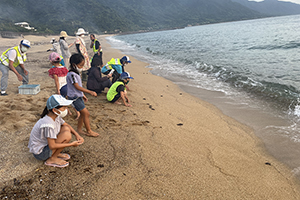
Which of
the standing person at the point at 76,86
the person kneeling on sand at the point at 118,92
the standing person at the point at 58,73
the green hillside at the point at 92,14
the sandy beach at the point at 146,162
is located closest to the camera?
the sandy beach at the point at 146,162

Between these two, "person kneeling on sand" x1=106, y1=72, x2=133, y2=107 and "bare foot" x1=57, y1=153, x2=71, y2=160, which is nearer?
"bare foot" x1=57, y1=153, x2=71, y2=160

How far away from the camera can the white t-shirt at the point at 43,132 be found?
2403mm

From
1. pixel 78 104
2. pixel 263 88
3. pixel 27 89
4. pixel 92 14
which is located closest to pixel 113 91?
pixel 78 104

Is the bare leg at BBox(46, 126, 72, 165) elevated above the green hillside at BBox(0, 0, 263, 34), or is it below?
below

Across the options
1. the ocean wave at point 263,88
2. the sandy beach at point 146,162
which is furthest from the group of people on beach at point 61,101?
the ocean wave at point 263,88

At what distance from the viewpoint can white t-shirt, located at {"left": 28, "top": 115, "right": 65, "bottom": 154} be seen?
7.88ft

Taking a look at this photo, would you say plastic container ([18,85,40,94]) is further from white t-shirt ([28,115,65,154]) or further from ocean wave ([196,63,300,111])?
ocean wave ([196,63,300,111])

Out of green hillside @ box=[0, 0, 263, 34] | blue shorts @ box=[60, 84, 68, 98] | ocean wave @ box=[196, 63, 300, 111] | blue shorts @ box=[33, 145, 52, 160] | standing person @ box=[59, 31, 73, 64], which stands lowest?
blue shorts @ box=[33, 145, 52, 160]

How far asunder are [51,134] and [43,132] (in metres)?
0.13

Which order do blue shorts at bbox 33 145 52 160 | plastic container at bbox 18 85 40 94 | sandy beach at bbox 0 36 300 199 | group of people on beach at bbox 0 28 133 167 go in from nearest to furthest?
sandy beach at bbox 0 36 300 199 < group of people on beach at bbox 0 28 133 167 < blue shorts at bbox 33 145 52 160 < plastic container at bbox 18 85 40 94

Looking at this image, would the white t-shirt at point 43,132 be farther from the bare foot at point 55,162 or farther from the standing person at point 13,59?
the standing person at point 13,59

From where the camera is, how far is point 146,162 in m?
2.86

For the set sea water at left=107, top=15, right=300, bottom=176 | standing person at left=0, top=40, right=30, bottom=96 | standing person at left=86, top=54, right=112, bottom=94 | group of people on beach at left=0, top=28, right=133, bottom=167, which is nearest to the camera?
group of people on beach at left=0, top=28, right=133, bottom=167

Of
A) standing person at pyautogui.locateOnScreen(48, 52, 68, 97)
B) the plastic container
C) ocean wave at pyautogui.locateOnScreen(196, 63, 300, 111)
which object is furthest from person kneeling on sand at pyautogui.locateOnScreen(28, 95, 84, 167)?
ocean wave at pyautogui.locateOnScreen(196, 63, 300, 111)
